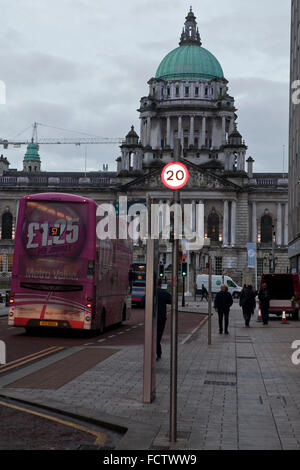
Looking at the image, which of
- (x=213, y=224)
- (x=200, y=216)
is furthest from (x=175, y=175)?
(x=213, y=224)

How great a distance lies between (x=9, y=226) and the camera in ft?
350

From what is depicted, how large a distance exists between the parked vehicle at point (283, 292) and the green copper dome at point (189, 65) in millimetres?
82159

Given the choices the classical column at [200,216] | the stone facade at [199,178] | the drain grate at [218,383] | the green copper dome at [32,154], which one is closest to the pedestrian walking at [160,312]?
the drain grate at [218,383]

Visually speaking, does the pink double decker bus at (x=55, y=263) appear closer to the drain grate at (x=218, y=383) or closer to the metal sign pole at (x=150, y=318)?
the drain grate at (x=218, y=383)

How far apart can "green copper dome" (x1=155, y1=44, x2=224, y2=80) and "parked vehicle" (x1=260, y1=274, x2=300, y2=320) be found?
8216 centimetres

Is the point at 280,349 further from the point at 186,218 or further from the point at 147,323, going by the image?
the point at 186,218

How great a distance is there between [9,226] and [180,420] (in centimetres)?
9885

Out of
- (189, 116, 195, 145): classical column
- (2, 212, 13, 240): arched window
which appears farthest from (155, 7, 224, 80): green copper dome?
(2, 212, 13, 240): arched window

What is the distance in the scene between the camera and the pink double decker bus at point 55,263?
901 inches

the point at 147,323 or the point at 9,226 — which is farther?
the point at 9,226

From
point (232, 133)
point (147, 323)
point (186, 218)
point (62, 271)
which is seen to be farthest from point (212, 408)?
point (232, 133)

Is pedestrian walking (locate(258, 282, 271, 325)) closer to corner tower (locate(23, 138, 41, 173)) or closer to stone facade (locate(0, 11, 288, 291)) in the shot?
stone facade (locate(0, 11, 288, 291))

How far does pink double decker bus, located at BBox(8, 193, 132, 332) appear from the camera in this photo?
901 inches

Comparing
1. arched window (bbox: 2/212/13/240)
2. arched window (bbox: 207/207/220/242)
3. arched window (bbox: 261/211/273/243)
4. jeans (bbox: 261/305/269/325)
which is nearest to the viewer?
jeans (bbox: 261/305/269/325)
